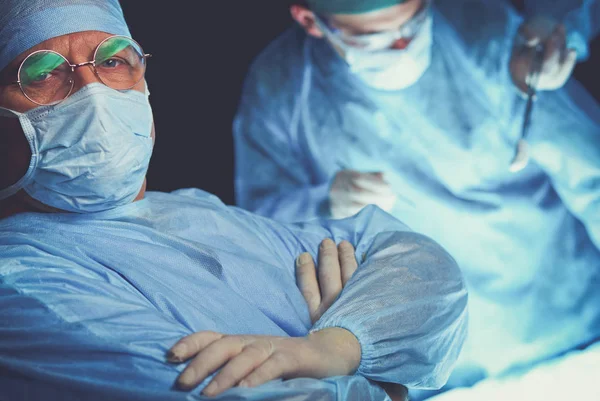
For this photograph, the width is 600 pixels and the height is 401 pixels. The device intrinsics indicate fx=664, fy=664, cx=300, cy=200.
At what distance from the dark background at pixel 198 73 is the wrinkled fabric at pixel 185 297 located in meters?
0.57

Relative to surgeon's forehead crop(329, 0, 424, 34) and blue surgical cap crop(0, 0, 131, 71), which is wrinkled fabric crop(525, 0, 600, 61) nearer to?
surgeon's forehead crop(329, 0, 424, 34)

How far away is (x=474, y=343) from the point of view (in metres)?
2.56

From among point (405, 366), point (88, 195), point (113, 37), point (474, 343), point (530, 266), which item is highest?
point (113, 37)

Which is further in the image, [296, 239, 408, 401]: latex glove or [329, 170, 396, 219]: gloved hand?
[329, 170, 396, 219]: gloved hand

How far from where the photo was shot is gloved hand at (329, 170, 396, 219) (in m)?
2.40

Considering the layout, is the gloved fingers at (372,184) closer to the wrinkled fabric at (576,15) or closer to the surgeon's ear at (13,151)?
the wrinkled fabric at (576,15)

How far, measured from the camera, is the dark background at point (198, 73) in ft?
7.16

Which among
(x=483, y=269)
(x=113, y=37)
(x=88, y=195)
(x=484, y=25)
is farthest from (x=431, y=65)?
(x=88, y=195)

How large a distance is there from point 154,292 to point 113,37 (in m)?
0.58

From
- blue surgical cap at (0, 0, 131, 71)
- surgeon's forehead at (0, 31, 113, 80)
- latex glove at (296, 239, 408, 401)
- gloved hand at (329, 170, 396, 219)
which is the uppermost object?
blue surgical cap at (0, 0, 131, 71)

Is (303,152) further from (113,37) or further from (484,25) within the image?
(113,37)

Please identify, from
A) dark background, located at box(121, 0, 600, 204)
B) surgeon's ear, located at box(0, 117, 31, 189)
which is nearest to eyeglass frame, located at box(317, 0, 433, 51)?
dark background, located at box(121, 0, 600, 204)

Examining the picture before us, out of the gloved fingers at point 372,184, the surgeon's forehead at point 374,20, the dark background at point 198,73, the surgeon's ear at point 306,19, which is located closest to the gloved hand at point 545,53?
the surgeon's forehead at point 374,20

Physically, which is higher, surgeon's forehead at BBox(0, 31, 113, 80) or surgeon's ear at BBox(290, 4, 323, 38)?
surgeon's forehead at BBox(0, 31, 113, 80)
